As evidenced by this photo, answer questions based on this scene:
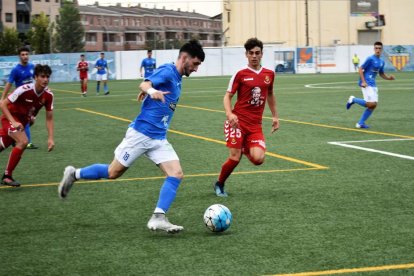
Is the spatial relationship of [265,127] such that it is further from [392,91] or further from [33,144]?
[392,91]

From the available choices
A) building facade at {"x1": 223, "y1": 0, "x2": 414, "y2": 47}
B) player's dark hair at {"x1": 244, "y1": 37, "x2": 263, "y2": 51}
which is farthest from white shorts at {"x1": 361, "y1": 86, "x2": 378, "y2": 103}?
building facade at {"x1": 223, "y1": 0, "x2": 414, "y2": 47}

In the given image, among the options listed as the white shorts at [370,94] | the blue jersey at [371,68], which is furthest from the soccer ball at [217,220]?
the blue jersey at [371,68]

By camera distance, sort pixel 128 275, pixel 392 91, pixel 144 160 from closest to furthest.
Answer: pixel 128 275 < pixel 144 160 < pixel 392 91

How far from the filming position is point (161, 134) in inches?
300

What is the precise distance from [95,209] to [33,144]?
8.10 meters

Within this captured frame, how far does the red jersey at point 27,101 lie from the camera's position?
1029cm

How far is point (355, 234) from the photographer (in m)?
7.11

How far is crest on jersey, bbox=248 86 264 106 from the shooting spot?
31.8 ft

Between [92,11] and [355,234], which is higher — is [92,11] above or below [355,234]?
above

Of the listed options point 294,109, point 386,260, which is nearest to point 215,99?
point 294,109

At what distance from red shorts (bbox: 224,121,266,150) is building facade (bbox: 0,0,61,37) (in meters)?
101

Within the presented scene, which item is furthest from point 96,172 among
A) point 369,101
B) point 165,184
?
point 369,101

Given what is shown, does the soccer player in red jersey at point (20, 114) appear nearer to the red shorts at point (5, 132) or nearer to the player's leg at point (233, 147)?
the red shorts at point (5, 132)

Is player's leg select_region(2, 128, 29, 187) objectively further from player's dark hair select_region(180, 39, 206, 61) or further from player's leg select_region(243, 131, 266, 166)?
player's dark hair select_region(180, 39, 206, 61)
